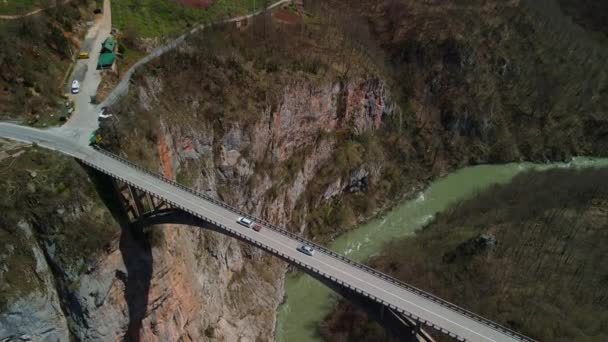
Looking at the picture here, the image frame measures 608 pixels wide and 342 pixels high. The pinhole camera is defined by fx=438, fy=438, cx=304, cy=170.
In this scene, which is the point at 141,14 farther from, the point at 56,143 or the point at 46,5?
the point at 56,143

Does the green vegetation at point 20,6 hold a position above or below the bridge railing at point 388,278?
above

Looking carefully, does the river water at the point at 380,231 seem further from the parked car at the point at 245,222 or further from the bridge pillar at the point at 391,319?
the parked car at the point at 245,222

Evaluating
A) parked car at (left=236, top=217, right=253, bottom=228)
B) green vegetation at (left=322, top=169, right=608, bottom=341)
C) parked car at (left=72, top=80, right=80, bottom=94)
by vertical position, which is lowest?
green vegetation at (left=322, top=169, right=608, bottom=341)

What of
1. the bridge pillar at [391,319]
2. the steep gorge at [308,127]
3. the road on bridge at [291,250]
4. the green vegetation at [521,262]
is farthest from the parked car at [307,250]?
the green vegetation at [521,262]

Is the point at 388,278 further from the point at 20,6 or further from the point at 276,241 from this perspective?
the point at 20,6

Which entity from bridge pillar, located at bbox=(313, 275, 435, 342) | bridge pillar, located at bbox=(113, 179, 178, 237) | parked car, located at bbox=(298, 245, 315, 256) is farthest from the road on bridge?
bridge pillar, located at bbox=(113, 179, 178, 237)

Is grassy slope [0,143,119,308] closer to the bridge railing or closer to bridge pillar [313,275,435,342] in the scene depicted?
the bridge railing
